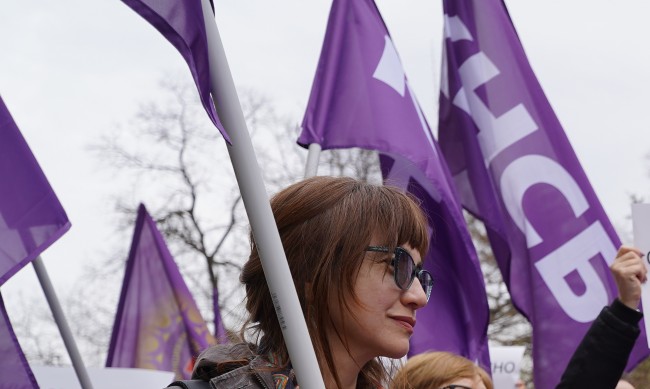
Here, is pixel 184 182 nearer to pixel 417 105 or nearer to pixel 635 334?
pixel 417 105

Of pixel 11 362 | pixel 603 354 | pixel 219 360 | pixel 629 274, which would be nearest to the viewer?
pixel 219 360

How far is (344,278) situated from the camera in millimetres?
2525

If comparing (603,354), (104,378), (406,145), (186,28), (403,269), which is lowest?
(603,354)

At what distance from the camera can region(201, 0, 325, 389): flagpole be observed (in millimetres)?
2201

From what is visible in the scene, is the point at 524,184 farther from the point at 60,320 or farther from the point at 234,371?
the point at 234,371

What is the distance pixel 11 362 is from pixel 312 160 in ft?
6.19

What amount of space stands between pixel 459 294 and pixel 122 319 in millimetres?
4266

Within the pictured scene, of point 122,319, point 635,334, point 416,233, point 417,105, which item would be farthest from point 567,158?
point 122,319

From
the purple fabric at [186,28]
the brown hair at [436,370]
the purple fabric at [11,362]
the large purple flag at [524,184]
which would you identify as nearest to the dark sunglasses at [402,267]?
the purple fabric at [186,28]

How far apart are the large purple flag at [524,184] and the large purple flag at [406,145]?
0.26 meters

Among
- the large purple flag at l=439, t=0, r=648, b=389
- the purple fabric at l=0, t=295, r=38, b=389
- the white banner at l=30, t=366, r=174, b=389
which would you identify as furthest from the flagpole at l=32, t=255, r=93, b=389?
the large purple flag at l=439, t=0, r=648, b=389

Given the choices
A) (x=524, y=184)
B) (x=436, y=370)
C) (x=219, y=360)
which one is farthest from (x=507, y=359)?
(x=219, y=360)

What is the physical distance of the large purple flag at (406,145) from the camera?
579cm

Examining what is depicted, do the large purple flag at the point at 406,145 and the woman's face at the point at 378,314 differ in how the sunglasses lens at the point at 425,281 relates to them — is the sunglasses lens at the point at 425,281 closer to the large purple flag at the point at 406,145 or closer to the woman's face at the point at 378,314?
the woman's face at the point at 378,314
